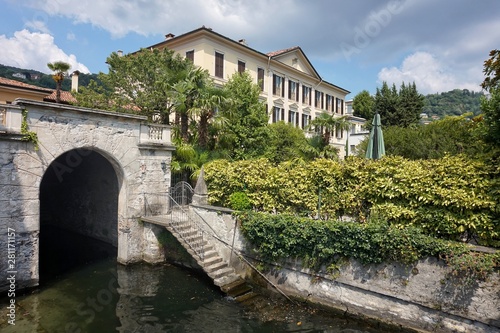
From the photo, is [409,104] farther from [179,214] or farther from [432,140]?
[179,214]

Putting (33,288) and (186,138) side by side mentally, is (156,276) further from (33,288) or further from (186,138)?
(186,138)

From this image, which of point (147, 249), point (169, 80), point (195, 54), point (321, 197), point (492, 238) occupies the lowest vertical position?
point (147, 249)

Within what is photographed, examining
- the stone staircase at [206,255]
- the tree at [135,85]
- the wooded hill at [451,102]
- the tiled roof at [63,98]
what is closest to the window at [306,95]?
the tree at [135,85]

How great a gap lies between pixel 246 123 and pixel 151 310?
1223 cm

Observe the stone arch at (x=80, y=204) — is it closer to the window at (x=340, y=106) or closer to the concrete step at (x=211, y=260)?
the concrete step at (x=211, y=260)

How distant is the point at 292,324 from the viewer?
9258 millimetres

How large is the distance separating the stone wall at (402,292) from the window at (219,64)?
60.0 feet

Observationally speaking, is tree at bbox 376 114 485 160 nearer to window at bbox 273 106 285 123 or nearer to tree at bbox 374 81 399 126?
tree at bbox 374 81 399 126

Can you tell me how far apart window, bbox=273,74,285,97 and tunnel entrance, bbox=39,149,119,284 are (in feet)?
66.2

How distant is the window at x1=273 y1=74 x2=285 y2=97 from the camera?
105 feet

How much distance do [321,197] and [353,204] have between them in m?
1.21

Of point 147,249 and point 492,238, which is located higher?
point 492,238

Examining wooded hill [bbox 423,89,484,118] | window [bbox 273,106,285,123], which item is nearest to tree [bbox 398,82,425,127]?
window [bbox 273,106,285,123]

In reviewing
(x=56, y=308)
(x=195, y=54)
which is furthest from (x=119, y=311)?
(x=195, y=54)
